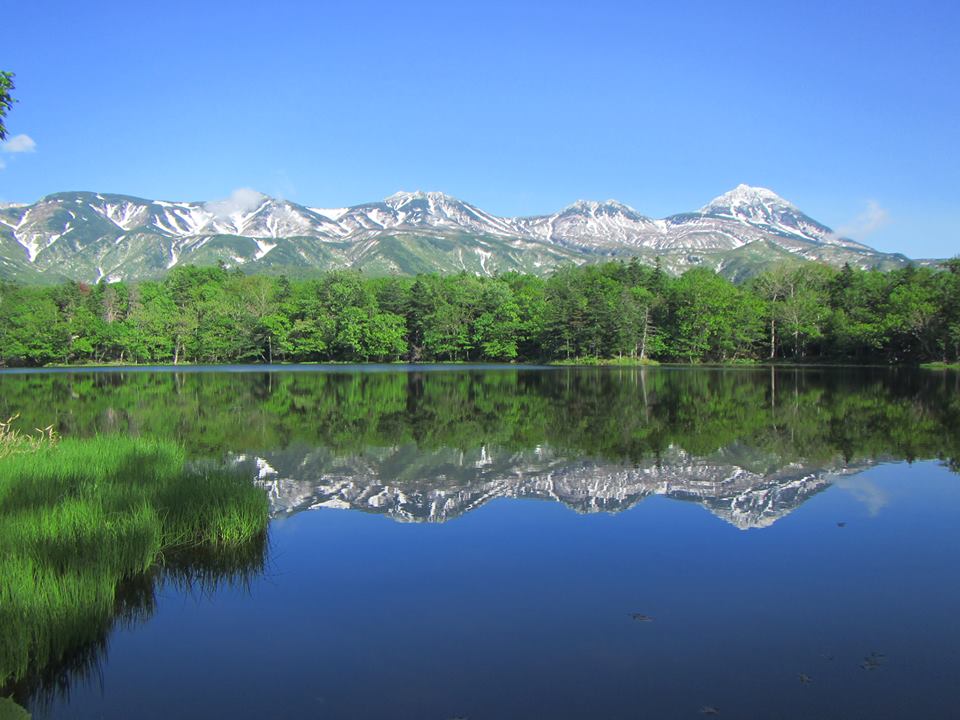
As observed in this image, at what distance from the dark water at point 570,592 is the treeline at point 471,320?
77.0 metres

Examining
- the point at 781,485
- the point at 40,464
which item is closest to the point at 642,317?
the point at 781,485

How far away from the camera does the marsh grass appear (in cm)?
713

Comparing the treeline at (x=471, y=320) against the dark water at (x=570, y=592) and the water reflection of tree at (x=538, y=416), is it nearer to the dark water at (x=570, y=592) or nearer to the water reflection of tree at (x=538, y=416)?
the water reflection of tree at (x=538, y=416)

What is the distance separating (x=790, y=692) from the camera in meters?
6.64

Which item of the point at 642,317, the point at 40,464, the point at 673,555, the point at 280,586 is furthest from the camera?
the point at 642,317

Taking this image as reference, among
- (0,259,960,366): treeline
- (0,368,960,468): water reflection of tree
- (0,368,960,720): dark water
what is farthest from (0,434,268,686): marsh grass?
(0,259,960,366): treeline

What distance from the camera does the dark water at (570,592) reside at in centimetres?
671

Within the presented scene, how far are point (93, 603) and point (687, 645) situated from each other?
6802mm

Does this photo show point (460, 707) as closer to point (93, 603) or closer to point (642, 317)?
point (93, 603)

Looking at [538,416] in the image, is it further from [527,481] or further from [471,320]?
[471,320]

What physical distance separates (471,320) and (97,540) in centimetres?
9698

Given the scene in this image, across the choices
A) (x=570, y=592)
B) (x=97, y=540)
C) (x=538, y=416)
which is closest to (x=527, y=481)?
(x=570, y=592)

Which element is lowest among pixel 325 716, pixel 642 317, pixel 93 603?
pixel 325 716

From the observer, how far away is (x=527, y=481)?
17.0m
